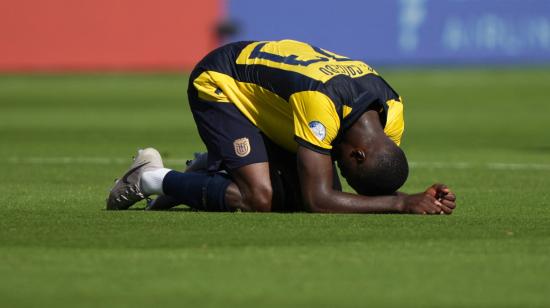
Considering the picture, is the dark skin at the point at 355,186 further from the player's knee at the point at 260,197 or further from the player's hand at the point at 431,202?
the player's knee at the point at 260,197

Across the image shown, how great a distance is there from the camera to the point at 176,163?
1280 centimetres

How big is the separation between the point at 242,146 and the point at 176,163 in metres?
4.39

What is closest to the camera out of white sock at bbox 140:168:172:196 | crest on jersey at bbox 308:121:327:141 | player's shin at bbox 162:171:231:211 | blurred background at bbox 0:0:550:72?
crest on jersey at bbox 308:121:327:141

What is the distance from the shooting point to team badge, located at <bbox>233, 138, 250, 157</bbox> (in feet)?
27.7

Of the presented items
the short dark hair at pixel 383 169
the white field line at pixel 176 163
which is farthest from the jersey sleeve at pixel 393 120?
the white field line at pixel 176 163

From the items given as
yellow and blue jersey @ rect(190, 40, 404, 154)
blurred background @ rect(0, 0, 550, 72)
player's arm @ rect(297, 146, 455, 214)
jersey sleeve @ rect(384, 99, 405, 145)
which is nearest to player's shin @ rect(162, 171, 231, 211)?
yellow and blue jersey @ rect(190, 40, 404, 154)

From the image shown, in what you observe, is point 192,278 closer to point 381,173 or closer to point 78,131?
point 381,173

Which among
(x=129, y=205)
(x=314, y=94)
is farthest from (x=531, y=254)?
(x=129, y=205)

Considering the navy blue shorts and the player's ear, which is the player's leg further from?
the player's ear

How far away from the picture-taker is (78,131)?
56.4ft

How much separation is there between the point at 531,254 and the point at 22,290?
2.61 m

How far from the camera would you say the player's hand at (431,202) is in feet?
26.0

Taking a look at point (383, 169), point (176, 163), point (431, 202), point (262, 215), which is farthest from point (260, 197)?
point (176, 163)

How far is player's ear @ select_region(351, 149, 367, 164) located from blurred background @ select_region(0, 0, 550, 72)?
68.4 ft
